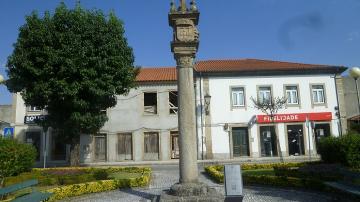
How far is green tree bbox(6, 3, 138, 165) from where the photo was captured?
18656 millimetres

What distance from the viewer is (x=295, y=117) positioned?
28359 mm

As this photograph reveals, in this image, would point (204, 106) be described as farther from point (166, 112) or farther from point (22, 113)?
point (22, 113)

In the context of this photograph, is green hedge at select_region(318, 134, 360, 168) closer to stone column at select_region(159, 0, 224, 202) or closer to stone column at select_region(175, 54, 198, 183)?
stone column at select_region(159, 0, 224, 202)

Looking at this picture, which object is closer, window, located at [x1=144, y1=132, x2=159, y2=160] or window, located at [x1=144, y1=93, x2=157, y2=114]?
window, located at [x1=144, y1=132, x2=159, y2=160]

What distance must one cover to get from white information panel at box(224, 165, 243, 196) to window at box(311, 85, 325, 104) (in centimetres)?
Result: 2239

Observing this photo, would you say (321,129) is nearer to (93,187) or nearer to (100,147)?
(100,147)

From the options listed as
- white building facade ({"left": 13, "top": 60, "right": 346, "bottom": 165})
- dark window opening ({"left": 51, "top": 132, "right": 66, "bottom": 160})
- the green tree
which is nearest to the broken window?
white building facade ({"left": 13, "top": 60, "right": 346, "bottom": 165})

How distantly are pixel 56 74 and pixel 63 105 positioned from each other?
1897 mm

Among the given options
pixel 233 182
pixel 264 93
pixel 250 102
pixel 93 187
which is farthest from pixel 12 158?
pixel 264 93

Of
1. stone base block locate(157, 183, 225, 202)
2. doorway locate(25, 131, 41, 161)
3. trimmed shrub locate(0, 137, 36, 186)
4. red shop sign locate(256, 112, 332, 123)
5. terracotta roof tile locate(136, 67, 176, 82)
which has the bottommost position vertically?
stone base block locate(157, 183, 225, 202)

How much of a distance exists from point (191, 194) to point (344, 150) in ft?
29.6

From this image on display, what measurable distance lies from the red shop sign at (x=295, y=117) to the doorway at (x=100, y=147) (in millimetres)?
12790

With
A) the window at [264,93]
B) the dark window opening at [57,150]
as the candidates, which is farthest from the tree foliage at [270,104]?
the dark window opening at [57,150]

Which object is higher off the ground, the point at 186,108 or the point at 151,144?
the point at 186,108
